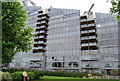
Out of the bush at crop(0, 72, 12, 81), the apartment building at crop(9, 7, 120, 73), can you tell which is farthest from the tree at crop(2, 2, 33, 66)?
the apartment building at crop(9, 7, 120, 73)

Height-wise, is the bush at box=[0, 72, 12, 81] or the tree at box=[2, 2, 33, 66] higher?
the tree at box=[2, 2, 33, 66]

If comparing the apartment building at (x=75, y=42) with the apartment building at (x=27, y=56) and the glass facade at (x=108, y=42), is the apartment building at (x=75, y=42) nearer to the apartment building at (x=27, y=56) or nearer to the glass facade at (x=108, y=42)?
the glass facade at (x=108, y=42)

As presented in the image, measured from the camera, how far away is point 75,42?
198ft

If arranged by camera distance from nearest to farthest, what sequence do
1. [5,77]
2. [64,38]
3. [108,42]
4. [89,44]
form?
1. [5,77]
2. [108,42]
3. [89,44]
4. [64,38]

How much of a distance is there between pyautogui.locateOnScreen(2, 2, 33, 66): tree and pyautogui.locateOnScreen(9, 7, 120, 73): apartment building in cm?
4152

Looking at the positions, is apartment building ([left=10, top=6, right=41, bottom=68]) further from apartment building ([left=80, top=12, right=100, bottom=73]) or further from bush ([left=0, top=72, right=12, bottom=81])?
bush ([left=0, top=72, right=12, bottom=81])

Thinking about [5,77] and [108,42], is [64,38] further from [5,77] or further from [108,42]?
[5,77]

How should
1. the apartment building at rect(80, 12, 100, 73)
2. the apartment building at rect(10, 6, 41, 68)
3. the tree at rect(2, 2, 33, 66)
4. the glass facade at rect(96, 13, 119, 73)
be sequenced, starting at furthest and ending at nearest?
1. the apartment building at rect(10, 6, 41, 68)
2. the apartment building at rect(80, 12, 100, 73)
3. the glass facade at rect(96, 13, 119, 73)
4. the tree at rect(2, 2, 33, 66)

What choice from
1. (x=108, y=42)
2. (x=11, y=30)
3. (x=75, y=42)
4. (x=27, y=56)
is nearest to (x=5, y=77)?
(x=11, y=30)

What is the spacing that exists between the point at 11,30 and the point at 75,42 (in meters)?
45.8

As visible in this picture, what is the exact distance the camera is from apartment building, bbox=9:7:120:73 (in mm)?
53281

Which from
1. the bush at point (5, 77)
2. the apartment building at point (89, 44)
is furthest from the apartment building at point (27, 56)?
the bush at point (5, 77)

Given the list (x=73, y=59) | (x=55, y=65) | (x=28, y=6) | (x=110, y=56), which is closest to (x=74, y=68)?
(x=73, y=59)

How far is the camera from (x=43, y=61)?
220 feet
